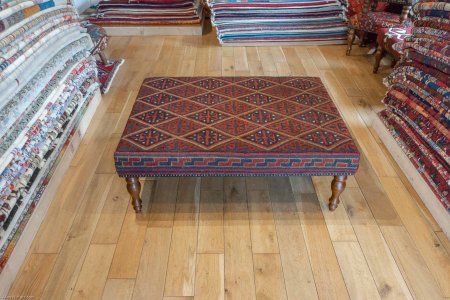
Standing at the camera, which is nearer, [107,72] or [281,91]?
[281,91]

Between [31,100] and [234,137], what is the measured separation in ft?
3.26

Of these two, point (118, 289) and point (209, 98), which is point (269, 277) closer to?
point (118, 289)

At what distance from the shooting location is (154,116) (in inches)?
68.4

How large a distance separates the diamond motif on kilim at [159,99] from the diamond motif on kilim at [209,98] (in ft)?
0.39

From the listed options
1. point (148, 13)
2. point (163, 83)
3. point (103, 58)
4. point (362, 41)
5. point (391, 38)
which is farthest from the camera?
point (148, 13)

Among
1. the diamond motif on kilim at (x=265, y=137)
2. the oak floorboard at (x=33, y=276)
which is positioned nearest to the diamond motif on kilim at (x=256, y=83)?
the diamond motif on kilim at (x=265, y=137)

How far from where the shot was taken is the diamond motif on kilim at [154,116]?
1705 millimetres

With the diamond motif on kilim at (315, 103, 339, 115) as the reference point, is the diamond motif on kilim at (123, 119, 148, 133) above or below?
above

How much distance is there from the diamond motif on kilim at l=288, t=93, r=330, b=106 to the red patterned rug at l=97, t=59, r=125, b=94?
5.55ft

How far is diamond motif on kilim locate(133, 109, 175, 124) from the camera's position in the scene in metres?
1.71

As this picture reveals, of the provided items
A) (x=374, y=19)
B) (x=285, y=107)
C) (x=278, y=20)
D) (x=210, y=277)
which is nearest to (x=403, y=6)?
(x=374, y=19)

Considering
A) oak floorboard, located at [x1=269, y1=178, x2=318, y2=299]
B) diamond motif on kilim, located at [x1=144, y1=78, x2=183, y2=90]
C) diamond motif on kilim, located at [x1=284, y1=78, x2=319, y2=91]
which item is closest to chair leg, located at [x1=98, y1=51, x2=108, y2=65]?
diamond motif on kilim, located at [x1=144, y1=78, x2=183, y2=90]

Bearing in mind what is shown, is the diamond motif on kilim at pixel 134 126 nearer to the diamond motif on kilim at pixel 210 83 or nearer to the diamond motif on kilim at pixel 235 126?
the diamond motif on kilim at pixel 235 126

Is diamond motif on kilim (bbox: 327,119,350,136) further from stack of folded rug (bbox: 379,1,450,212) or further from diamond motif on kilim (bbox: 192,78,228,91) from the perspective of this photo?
diamond motif on kilim (bbox: 192,78,228,91)
